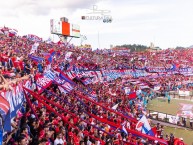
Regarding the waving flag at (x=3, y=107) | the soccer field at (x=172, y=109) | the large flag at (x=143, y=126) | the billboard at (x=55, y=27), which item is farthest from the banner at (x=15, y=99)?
the billboard at (x=55, y=27)

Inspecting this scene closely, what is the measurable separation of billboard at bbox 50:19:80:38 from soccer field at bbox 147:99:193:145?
30.5 meters

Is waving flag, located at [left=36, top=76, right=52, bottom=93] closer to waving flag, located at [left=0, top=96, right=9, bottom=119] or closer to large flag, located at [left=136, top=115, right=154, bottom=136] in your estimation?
large flag, located at [left=136, top=115, right=154, bottom=136]

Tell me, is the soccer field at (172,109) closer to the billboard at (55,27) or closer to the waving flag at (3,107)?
the waving flag at (3,107)

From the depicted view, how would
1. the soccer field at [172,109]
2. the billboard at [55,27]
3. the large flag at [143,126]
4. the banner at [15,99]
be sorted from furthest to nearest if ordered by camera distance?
the billboard at [55,27], the soccer field at [172,109], the large flag at [143,126], the banner at [15,99]

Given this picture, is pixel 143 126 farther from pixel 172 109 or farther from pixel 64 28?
pixel 64 28

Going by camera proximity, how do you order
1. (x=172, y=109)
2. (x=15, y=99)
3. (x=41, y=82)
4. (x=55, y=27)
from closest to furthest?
(x=15, y=99) → (x=41, y=82) → (x=172, y=109) → (x=55, y=27)

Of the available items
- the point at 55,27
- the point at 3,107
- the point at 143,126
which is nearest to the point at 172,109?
the point at 143,126

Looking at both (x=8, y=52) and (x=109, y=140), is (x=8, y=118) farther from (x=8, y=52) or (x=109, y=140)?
(x=8, y=52)

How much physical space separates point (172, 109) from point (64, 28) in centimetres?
3748

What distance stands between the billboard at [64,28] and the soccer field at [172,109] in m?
30.5

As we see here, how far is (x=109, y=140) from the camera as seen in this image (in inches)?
492

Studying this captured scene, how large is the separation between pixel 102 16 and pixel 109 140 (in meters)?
68.7

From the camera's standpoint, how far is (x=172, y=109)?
30109 mm

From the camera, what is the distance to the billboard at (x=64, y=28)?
59375 millimetres
